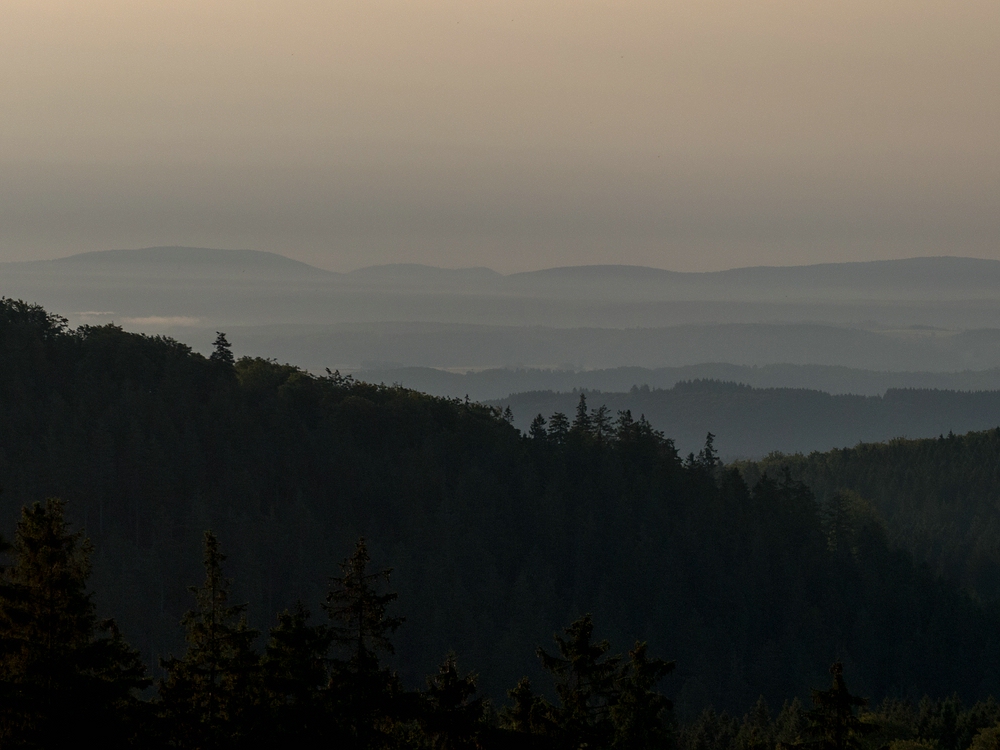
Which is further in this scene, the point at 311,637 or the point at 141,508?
the point at 141,508

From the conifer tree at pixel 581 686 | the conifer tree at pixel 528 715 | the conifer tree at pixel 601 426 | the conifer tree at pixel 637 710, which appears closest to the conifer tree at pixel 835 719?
the conifer tree at pixel 581 686

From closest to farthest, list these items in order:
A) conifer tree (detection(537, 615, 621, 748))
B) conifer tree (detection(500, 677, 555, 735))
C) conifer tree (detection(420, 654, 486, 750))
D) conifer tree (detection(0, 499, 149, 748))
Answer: conifer tree (detection(0, 499, 149, 748)) < conifer tree (detection(420, 654, 486, 750)) < conifer tree (detection(500, 677, 555, 735)) < conifer tree (detection(537, 615, 621, 748))

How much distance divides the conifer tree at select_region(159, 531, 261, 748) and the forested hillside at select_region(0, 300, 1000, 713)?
10314cm

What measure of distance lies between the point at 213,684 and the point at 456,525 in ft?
457

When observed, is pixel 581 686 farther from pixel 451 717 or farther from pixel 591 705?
pixel 451 717

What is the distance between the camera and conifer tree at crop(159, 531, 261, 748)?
32.6m

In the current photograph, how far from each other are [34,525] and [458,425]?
521 ft

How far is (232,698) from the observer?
33344 mm

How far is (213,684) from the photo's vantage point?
110ft

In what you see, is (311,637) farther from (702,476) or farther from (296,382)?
(702,476)

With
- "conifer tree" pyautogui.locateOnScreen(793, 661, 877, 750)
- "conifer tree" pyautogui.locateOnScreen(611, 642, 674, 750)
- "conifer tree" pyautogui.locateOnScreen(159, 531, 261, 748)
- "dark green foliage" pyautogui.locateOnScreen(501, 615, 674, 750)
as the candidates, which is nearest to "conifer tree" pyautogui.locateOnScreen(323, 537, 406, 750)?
"conifer tree" pyautogui.locateOnScreen(159, 531, 261, 748)

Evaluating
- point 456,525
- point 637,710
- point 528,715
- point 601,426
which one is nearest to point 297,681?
point 528,715

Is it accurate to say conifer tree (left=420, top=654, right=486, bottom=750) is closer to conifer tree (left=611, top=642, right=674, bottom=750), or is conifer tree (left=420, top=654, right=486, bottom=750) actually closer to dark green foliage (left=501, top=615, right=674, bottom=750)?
dark green foliage (left=501, top=615, right=674, bottom=750)

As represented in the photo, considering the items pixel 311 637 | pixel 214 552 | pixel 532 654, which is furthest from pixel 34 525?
pixel 532 654
